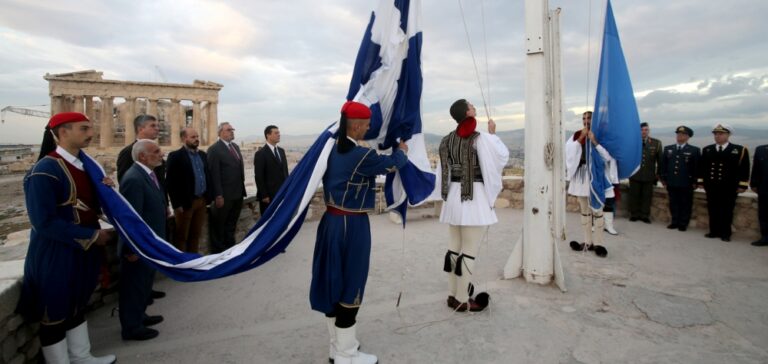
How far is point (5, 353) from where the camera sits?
2.25 metres

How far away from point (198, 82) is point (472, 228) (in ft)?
153

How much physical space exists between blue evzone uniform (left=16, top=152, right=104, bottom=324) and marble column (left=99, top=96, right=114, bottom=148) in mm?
45658

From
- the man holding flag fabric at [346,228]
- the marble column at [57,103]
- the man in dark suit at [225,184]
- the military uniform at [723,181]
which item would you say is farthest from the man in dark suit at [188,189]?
the marble column at [57,103]

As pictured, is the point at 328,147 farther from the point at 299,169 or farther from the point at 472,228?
the point at 472,228

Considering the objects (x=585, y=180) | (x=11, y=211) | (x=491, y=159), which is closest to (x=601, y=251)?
(x=585, y=180)

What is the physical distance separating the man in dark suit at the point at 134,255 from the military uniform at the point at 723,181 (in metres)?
7.99

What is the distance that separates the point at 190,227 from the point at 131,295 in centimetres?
181

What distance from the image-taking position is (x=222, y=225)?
5.52 metres

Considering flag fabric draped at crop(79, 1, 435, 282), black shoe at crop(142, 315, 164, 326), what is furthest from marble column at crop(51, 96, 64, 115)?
flag fabric draped at crop(79, 1, 435, 282)

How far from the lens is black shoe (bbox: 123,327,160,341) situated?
316 centimetres

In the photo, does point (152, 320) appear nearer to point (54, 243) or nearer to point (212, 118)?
point (54, 243)

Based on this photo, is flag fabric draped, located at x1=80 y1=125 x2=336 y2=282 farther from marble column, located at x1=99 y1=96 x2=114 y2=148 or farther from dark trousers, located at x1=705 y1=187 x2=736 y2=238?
marble column, located at x1=99 y1=96 x2=114 y2=148

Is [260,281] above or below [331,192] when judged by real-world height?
below

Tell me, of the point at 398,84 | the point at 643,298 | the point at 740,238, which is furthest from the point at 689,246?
the point at 398,84
